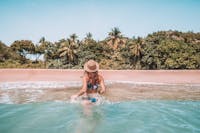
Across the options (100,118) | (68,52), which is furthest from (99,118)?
(68,52)

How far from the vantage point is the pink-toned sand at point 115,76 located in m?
A: 19.5

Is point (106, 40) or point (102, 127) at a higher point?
point (106, 40)

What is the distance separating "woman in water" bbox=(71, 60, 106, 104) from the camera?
6.35 meters

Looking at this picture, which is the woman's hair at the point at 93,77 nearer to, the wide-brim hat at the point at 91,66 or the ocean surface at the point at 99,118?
the wide-brim hat at the point at 91,66

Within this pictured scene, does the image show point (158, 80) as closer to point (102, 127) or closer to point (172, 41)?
point (102, 127)

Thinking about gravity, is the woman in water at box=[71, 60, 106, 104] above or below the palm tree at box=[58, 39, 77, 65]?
below

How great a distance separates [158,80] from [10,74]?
12.1 metres

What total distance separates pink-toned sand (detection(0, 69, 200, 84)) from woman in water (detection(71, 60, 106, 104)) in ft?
43.0

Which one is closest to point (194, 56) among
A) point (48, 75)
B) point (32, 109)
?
point (48, 75)

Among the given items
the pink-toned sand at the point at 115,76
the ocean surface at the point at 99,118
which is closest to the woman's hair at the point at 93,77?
the ocean surface at the point at 99,118

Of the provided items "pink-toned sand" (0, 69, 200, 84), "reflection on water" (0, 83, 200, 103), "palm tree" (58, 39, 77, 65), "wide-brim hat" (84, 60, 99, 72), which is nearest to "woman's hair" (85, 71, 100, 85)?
"wide-brim hat" (84, 60, 99, 72)

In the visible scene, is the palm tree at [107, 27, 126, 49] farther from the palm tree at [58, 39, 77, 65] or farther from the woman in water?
the woman in water

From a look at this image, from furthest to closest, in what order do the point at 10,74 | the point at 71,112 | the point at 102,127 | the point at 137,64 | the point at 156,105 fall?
1. the point at 137,64
2. the point at 10,74
3. the point at 156,105
4. the point at 71,112
5. the point at 102,127

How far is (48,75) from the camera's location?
20953 millimetres
